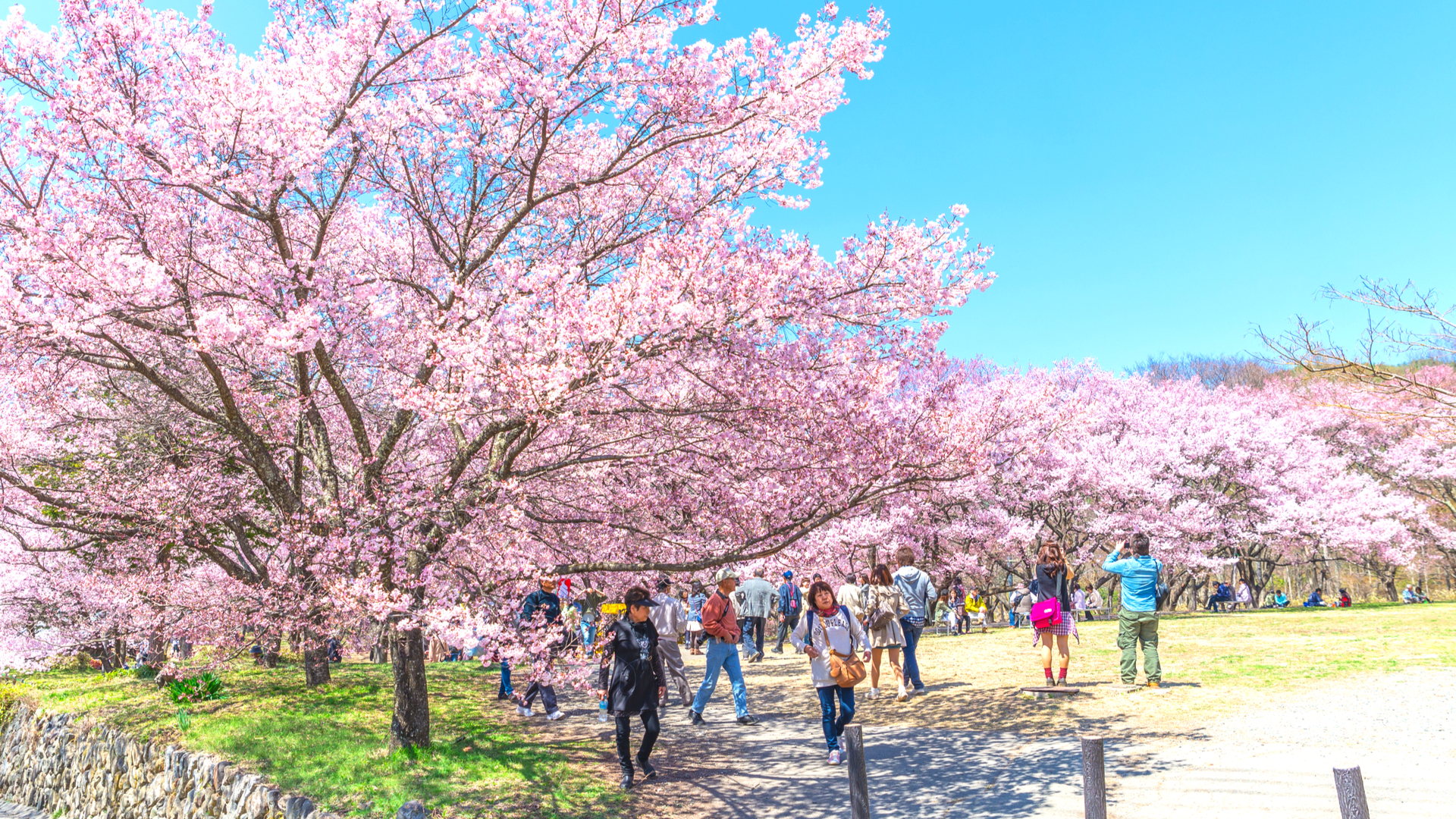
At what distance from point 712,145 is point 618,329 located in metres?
3.29

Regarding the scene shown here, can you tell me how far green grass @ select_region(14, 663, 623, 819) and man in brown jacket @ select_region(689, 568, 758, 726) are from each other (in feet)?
4.96

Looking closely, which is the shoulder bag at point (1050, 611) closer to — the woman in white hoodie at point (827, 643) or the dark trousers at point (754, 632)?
the woman in white hoodie at point (827, 643)

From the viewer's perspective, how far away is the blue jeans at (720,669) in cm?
940

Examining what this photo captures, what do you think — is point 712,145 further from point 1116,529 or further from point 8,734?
point 1116,529

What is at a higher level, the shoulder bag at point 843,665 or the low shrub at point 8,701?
the shoulder bag at point 843,665

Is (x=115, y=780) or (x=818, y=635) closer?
(x=818, y=635)

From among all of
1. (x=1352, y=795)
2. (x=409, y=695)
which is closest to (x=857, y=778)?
(x=1352, y=795)

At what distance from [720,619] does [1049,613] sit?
4009 mm

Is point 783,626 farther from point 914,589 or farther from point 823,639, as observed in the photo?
point 823,639

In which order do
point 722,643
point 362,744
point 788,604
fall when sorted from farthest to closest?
point 788,604, point 722,643, point 362,744

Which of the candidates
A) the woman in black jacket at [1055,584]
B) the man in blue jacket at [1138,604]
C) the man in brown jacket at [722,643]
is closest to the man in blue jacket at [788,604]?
the man in brown jacket at [722,643]

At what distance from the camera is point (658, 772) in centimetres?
799

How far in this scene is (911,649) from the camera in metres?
11.0

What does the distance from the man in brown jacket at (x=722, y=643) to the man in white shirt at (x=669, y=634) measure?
0.37 m
